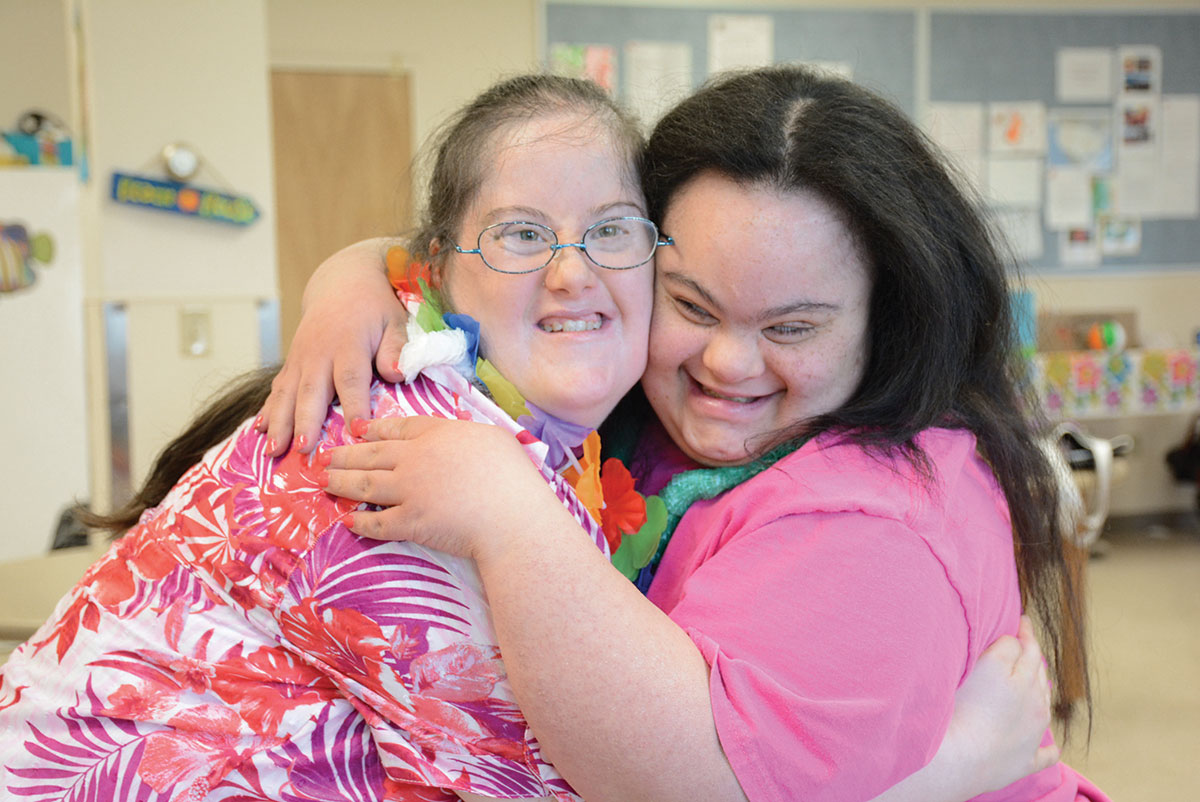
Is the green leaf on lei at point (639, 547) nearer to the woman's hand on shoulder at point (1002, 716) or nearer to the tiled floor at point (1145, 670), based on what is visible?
the woman's hand on shoulder at point (1002, 716)

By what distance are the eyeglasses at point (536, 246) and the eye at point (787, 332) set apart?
0.16 m

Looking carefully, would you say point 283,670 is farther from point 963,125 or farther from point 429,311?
point 963,125

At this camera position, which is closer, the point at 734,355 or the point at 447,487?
the point at 447,487

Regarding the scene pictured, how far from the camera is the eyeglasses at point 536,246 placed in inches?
43.0

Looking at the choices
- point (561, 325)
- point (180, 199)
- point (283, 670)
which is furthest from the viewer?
point (180, 199)

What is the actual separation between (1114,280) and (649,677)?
221 inches

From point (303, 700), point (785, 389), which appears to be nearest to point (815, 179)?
point (785, 389)

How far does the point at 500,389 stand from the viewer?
→ 1.10 metres

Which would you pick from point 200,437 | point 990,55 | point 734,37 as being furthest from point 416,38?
point 200,437

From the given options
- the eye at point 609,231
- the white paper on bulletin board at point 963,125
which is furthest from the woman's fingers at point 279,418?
the white paper on bulletin board at point 963,125

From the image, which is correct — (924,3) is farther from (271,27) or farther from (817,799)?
(817,799)

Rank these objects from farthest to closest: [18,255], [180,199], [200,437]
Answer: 1. [18,255]
2. [180,199]
3. [200,437]

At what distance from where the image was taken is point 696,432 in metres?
1.25

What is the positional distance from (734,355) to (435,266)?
1.11 ft
